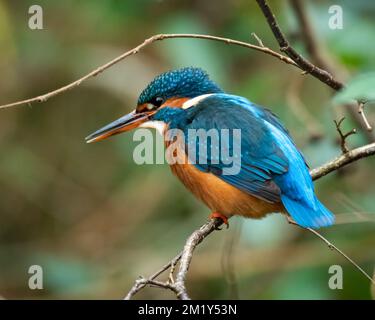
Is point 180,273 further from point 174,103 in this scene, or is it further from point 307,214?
point 174,103

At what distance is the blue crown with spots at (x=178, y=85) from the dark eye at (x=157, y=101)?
0.04ft

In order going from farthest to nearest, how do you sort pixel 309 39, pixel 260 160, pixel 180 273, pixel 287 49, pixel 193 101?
pixel 309 39 < pixel 193 101 < pixel 260 160 < pixel 287 49 < pixel 180 273

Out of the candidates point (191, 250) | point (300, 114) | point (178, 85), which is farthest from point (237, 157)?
point (300, 114)

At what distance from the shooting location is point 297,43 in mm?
4129

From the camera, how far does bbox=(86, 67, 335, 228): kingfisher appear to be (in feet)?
10.2

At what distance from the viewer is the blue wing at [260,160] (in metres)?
3.09

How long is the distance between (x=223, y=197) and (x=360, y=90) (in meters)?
0.88

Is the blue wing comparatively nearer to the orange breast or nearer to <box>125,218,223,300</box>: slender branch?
the orange breast

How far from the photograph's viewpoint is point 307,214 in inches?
120

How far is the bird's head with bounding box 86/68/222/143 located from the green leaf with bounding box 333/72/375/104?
103 cm

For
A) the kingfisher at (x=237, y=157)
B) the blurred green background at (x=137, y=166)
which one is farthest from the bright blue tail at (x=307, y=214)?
the blurred green background at (x=137, y=166)

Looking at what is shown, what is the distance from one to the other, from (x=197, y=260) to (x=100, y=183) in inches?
53.7
